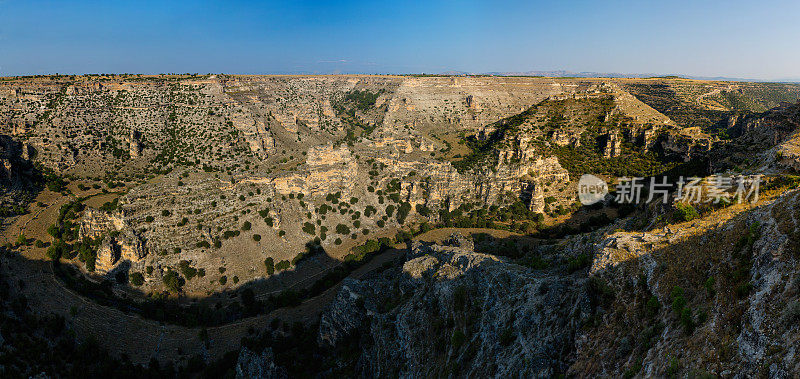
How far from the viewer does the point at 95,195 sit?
5272cm

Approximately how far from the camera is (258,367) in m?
27.7

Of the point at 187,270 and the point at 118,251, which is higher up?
the point at 118,251

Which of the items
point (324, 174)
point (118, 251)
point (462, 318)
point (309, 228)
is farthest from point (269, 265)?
point (462, 318)

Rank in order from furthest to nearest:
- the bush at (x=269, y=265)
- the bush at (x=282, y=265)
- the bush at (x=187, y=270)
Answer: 1. the bush at (x=282, y=265)
2. the bush at (x=269, y=265)
3. the bush at (x=187, y=270)

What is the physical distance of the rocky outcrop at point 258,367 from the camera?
90.0 feet

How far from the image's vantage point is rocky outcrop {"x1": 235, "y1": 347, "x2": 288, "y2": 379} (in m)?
27.4

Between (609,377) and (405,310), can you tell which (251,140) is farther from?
(609,377)

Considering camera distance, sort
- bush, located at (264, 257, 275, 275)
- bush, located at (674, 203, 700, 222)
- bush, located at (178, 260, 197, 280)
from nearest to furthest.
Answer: bush, located at (674, 203, 700, 222)
bush, located at (178, 260, 197, 280)
bush, located at (264, 257, 275, 275)

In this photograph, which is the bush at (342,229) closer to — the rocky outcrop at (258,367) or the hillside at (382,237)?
the hillside at (382,237)

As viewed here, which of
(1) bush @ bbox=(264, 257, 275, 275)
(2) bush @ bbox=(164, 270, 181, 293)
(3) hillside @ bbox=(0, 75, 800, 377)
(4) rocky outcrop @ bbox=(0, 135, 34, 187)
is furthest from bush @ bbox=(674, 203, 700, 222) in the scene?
(4) rocky outcrop @ bbox=(0, 135, 34, 187)

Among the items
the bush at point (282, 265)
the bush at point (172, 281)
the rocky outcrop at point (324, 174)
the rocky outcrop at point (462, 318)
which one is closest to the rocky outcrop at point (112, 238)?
the bush at point (172, 281)

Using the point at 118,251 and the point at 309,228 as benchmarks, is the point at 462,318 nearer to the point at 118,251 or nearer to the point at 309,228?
the point at 309,228

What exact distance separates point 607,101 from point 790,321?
255 feet

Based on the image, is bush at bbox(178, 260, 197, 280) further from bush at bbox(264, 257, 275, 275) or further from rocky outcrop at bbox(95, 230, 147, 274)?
bush at bbox(264, 257, 275, 275)
